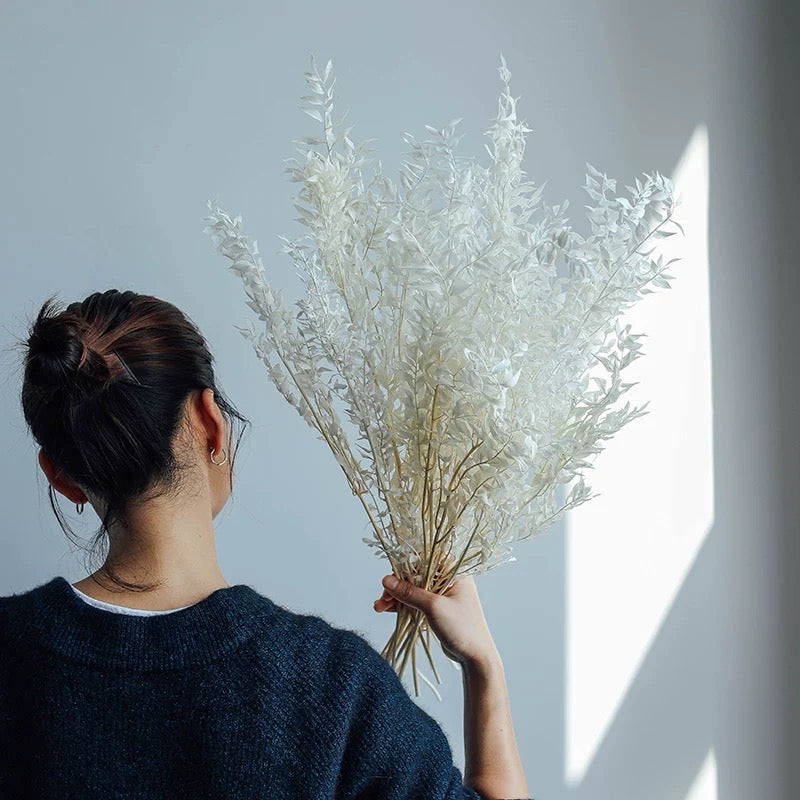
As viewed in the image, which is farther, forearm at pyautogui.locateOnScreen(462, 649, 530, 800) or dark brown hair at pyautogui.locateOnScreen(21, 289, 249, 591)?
forearm at pyautogui.locateOnScreen(462, 649, 530, 800)

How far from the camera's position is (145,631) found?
3.03 ft

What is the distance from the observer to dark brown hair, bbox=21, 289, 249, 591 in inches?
36.6

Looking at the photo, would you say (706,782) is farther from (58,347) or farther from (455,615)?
(58,347)

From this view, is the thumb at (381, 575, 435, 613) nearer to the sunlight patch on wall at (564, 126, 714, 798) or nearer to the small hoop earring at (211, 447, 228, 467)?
the small hoop earring at (211, 447, 228, 467)

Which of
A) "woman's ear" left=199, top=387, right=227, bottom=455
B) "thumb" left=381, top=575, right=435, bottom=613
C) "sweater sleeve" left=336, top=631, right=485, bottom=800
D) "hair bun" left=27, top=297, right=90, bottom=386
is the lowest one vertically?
"sweater sleeve" left=336, top=631, right=485, bottom=800

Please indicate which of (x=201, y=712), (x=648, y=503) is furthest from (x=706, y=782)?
(x=201, y=712)

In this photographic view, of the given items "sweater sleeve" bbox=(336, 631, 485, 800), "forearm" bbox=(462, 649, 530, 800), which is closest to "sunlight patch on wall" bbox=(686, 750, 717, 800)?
"forearm" bbox=(462, 649, 530, 800)

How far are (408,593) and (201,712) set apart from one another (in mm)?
247

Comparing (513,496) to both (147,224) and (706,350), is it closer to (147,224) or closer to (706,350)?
(147,224)

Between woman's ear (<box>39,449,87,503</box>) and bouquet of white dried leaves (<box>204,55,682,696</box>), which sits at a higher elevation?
bouquet of white dried leaves (<box>204,55,682,696</box>)

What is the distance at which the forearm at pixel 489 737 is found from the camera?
3.38ft

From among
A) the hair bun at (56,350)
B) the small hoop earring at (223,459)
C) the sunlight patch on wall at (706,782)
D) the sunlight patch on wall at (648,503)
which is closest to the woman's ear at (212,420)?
the small hoop earring at (223,459)

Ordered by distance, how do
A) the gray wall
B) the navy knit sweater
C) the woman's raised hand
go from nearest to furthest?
the navy knit sweater
the woman's raised hand
the gray wall

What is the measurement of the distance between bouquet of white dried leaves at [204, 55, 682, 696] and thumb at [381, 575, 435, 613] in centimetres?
5
